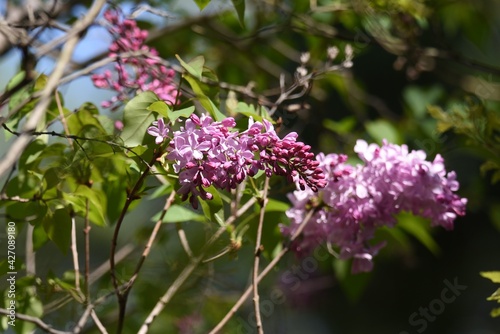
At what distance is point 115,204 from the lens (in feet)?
3.48

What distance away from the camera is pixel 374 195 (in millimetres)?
981

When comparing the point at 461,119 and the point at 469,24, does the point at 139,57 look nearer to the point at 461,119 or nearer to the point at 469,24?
the point at 461,119

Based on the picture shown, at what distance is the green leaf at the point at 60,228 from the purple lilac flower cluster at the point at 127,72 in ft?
0.74

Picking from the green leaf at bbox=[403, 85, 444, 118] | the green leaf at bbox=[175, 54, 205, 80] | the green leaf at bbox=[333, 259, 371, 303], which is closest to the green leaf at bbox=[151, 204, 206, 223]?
the green leaf at bbox=[175, 54, 205, 80]

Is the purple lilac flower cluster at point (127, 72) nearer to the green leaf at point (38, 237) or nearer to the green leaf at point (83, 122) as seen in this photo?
the green leaf at point (83, 122)

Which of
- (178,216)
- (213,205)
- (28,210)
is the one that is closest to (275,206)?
(178,216)

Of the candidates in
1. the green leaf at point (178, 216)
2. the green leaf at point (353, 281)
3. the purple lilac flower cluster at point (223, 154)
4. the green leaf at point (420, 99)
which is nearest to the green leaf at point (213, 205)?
the purple lilac flower cluster at point (223, 154)

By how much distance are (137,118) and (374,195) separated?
0.34 m

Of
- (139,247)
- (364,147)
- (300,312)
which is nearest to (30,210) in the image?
(364,147)

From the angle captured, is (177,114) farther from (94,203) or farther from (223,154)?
(94,203)

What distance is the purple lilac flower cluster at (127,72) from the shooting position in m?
1.10

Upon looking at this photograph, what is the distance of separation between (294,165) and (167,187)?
310mm

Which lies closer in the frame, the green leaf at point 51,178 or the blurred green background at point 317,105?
the green leaf at point 51,178

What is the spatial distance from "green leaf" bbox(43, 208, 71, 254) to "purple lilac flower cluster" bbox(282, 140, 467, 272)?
0.32 meters
